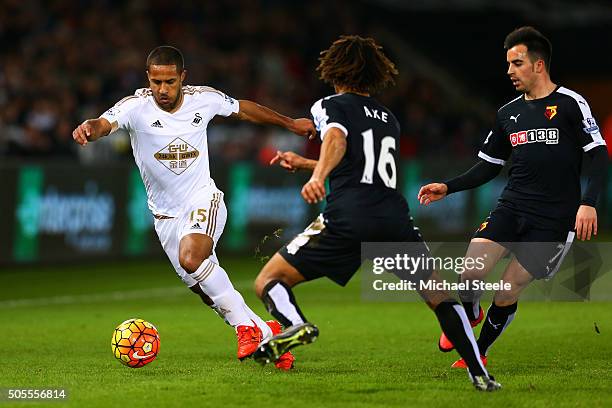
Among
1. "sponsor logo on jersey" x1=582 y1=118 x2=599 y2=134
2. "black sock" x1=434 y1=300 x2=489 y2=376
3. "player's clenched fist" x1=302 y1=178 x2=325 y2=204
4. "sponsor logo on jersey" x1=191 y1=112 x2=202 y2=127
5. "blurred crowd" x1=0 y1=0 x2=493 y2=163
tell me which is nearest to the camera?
"player's clenched fist" x1=302 y1=178 x2=325 y2=204

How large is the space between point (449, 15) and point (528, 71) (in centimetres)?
2346

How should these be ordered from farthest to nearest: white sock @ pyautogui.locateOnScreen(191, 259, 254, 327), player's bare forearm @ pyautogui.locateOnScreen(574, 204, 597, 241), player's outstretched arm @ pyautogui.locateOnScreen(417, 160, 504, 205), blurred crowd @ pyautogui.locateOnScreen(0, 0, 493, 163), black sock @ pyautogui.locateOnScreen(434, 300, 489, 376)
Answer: blurred crowd @ pyautogui.locateOnScreen(0, 0, 493, 163), white sock @ pyautogui.locateOnScreen(191, 259, 254, 327), player's outstretched arm @ pyautogui.locateOnScreen(417, 160, 504, 205), player's bare forearm @ pyautogui.locateOnScreen(574, 204, 597, 241), black sock @ pyautogui.locateOnScreen(434, 300, 489, 376)

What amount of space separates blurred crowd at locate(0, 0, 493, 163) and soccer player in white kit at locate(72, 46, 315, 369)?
8.90 m

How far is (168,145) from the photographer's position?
342 inches

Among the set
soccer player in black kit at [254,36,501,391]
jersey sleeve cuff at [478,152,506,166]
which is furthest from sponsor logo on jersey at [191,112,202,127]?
jersey sleeve cuff at [478,152,506,166]

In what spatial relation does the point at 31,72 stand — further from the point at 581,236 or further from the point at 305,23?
the point at 581,236

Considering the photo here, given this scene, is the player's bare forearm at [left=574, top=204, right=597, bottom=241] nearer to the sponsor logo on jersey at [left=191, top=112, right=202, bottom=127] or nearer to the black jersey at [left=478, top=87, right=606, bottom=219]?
the black jersey at [left=478, top=87, right=606, bottom=219]

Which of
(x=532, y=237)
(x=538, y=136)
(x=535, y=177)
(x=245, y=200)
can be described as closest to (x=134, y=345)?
(x=532, y=237)

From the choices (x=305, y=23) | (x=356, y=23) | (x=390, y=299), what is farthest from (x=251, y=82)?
(x=390, y=299)

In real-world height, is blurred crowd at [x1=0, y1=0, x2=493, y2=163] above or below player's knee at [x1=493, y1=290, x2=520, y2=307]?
above

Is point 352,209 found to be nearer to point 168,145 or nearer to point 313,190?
point 313,190

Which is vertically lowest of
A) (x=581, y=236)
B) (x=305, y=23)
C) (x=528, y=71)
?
(x=581, y=236)

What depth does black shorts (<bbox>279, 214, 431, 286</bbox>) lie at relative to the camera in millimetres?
6977

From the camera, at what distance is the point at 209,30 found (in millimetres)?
24328
